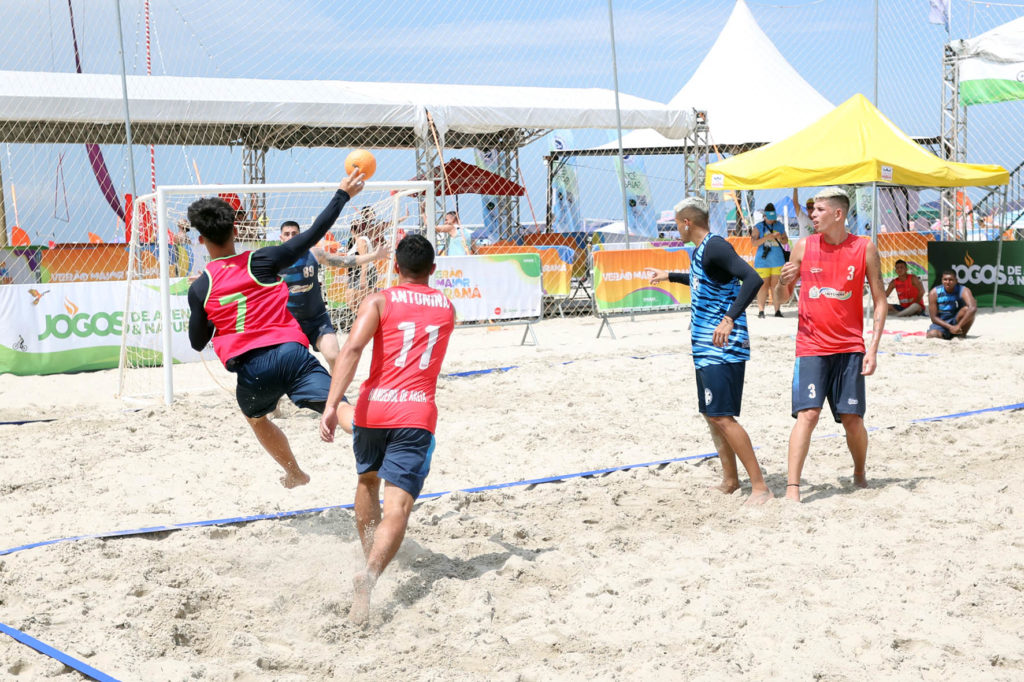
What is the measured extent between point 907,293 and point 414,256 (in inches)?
460

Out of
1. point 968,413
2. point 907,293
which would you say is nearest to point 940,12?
point 907,293

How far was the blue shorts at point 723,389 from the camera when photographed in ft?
15.8

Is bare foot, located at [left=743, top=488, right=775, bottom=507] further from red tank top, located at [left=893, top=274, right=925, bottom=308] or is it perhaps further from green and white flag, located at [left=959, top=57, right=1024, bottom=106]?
green and white flag, located at [left=959, top=57, right=1024, bottom=106]

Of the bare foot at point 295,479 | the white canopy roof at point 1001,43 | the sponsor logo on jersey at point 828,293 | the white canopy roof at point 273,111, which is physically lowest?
the bare foot at point 295,479

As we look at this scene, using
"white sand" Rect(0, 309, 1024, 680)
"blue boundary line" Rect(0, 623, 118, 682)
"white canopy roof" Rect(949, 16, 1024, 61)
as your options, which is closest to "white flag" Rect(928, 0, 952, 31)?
"white canopy roof" Rect(949, 16, 1024, 61)

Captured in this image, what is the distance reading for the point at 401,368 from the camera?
3.59m

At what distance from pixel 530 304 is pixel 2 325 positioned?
573 cm

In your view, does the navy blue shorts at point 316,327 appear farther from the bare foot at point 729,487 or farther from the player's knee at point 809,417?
the player's knee at point 809,417

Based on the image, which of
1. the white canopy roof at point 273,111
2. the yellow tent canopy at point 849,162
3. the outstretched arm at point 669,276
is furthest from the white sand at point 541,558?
the white canopy roof at point 273,111

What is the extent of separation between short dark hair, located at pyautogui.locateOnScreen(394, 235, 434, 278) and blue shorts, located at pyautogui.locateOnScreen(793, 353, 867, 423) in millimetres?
2144

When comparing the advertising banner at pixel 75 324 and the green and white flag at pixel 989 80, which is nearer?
the advertising banner at pixel 75 324

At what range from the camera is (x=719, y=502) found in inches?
196

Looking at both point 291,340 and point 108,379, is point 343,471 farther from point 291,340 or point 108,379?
point 108,379

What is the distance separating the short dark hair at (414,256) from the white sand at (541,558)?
125cm
